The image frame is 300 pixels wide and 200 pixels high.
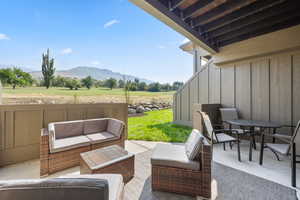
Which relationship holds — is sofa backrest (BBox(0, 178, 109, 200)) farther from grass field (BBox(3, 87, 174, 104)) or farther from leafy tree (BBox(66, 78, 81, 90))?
leafy tree (BBox(66, 78, 81, 90))

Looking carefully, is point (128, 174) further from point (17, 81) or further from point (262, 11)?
point (262, 11)

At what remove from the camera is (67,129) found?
9.57ft

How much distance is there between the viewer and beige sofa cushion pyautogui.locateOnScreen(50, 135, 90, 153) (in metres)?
2.32

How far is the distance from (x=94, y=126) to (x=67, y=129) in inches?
22.8

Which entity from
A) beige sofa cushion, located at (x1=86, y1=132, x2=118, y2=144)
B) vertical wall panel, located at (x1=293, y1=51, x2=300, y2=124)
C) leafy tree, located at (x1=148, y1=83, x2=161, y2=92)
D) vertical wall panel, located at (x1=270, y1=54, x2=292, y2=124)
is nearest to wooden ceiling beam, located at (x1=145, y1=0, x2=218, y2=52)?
vertical wall panel, located at (x1=270, y1=54, x2=292, y2=124)

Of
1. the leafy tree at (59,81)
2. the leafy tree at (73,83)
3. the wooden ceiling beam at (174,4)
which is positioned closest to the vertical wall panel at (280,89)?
the wooden ceiling beam at (174,4)

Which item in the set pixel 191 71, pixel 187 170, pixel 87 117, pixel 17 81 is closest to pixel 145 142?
pixel 87 117

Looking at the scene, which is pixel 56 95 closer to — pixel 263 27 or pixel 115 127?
pixel 115 127

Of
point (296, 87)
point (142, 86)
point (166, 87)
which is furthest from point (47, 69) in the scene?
point (166, 87)

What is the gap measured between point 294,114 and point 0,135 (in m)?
6.93

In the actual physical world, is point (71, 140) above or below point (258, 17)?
below

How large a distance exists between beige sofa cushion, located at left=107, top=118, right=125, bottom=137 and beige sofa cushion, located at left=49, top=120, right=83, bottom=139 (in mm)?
660

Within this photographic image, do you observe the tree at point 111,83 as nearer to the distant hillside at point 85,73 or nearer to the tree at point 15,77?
the distant hillside at point 85,73

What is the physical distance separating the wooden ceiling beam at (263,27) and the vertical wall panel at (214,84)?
4.39 feet
